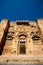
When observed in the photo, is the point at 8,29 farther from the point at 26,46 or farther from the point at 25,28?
the point at 26,46

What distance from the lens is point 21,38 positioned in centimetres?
1097

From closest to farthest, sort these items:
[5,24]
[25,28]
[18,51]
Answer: [18,51] → [5,24] → [25,28]

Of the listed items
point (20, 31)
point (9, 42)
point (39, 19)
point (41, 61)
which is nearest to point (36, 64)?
point (41, 61)

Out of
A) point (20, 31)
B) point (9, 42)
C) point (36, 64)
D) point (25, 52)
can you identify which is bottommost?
point (36, 64)

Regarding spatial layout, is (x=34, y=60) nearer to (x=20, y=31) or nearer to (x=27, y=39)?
(x=27, y=39)

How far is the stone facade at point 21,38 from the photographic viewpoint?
9.30m

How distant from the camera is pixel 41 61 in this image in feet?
21.7

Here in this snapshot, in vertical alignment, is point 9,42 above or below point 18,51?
above

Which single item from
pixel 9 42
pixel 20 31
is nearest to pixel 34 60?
pixel 9 42

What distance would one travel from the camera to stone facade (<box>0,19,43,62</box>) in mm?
9305

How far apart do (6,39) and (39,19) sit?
414 centimetres

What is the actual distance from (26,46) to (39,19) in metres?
3.95

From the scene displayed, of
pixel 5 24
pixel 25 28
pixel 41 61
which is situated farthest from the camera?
pixel 25 28

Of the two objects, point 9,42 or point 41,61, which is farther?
point 9,42
